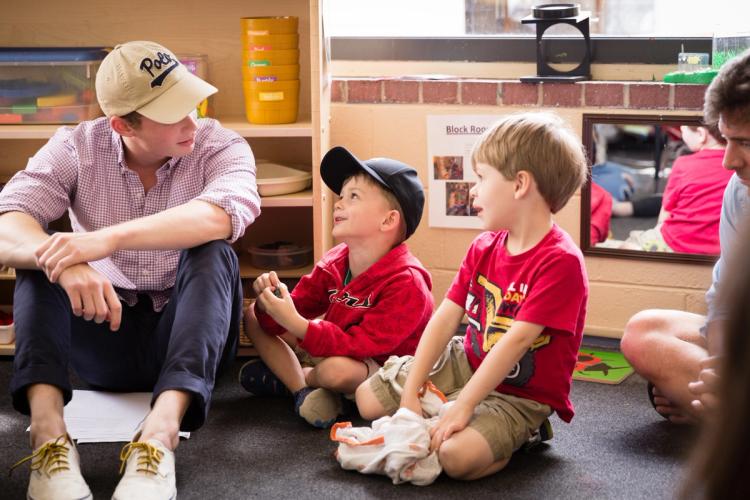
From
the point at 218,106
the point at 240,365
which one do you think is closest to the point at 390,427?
the point at 240,365

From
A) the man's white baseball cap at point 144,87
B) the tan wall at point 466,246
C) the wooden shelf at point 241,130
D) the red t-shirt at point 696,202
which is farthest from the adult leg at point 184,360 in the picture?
the red t-shirt at point 696,202

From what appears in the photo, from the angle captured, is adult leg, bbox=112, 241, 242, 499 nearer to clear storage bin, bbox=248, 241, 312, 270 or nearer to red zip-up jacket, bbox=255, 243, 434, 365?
red zip-up jacket, bbox=255, 243, 434, 365

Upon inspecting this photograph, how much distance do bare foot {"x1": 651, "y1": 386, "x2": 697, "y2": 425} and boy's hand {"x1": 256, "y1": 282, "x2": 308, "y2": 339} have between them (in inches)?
31.3

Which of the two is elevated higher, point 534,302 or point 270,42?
point 270,42

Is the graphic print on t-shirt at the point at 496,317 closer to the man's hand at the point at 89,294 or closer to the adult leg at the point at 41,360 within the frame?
the man's hand at the point at 89,294

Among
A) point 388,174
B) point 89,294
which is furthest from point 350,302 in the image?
point 89,294

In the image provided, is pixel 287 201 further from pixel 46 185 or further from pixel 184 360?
pixel 184 360

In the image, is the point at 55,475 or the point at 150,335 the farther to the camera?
the point at 150,335

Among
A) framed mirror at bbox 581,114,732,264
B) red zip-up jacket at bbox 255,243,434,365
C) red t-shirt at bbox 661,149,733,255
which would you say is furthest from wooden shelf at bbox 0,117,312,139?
red t-shirt at bbox 661,149,733,255

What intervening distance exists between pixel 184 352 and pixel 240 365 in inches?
29.3

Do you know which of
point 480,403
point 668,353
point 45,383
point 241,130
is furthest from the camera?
point 241,130

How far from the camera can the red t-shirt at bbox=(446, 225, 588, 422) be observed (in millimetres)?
1779

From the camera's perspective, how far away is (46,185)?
206 cm

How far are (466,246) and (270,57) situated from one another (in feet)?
2.59
